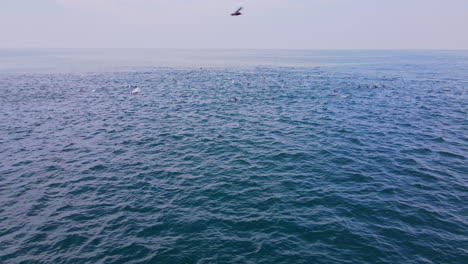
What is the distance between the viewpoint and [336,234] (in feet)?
55.9

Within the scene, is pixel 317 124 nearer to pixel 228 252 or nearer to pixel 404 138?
pixel 404 138

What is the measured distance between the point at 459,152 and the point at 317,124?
1680 centimetres

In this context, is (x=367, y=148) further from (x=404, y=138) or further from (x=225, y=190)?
(x=225, y=190)

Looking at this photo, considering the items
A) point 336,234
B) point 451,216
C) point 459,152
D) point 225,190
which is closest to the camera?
point 336,234

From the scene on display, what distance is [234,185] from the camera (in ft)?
76.7

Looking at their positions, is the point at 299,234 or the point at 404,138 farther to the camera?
the point at 404,138

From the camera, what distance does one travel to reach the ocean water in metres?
16.1

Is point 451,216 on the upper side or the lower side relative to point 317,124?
lower

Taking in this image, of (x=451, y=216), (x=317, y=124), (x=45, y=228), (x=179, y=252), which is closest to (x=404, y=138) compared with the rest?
(x=317, y=124)

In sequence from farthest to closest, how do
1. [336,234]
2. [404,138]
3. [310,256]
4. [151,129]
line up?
1. [151,129]
2. [404,138]
3. [336,234]
4. [310,256]

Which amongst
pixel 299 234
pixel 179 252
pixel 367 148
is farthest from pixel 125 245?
pixel 367 148

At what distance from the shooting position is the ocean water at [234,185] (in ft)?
52.9

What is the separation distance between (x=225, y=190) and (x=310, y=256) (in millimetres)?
9292

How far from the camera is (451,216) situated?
18547 millimetres
